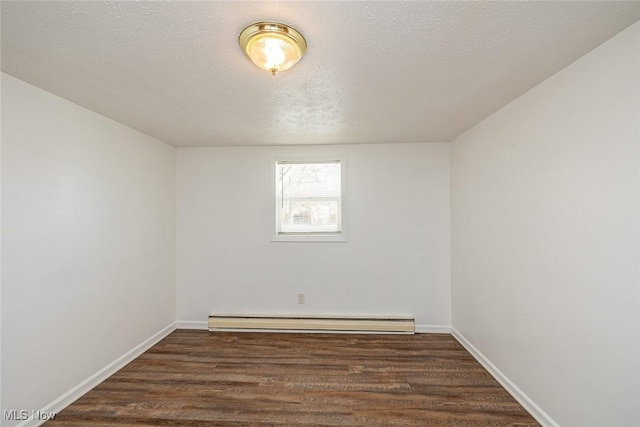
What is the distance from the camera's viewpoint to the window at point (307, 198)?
3805mm

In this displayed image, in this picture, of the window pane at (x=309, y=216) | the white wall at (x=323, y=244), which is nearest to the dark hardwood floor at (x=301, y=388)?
the white wall at (x=323, y=244)

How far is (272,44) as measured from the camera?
4.61 ft

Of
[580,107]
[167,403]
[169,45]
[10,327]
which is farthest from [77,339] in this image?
[580,107]

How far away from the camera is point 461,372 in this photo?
268cm

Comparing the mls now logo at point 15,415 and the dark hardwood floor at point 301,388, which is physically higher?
the mls now logo at point 15,415

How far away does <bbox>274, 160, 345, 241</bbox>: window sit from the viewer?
3.80 metres

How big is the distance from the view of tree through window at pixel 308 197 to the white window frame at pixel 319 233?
2.6 inches

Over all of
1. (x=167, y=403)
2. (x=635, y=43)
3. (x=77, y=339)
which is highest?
(x=635, y=43)

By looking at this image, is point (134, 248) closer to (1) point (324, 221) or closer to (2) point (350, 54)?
(1) point (324, 221)

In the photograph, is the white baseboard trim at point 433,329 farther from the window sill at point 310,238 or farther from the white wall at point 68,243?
the white wall at point 68,243

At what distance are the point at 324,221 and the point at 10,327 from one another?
2.88 meters

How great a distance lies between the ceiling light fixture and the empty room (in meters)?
0.02

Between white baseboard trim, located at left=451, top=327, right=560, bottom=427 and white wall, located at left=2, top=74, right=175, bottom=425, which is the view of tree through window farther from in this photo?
white baseboard trim, located at left=451, top=327, right=560, bottom=427

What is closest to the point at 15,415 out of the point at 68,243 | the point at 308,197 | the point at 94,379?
the point at 94,379
